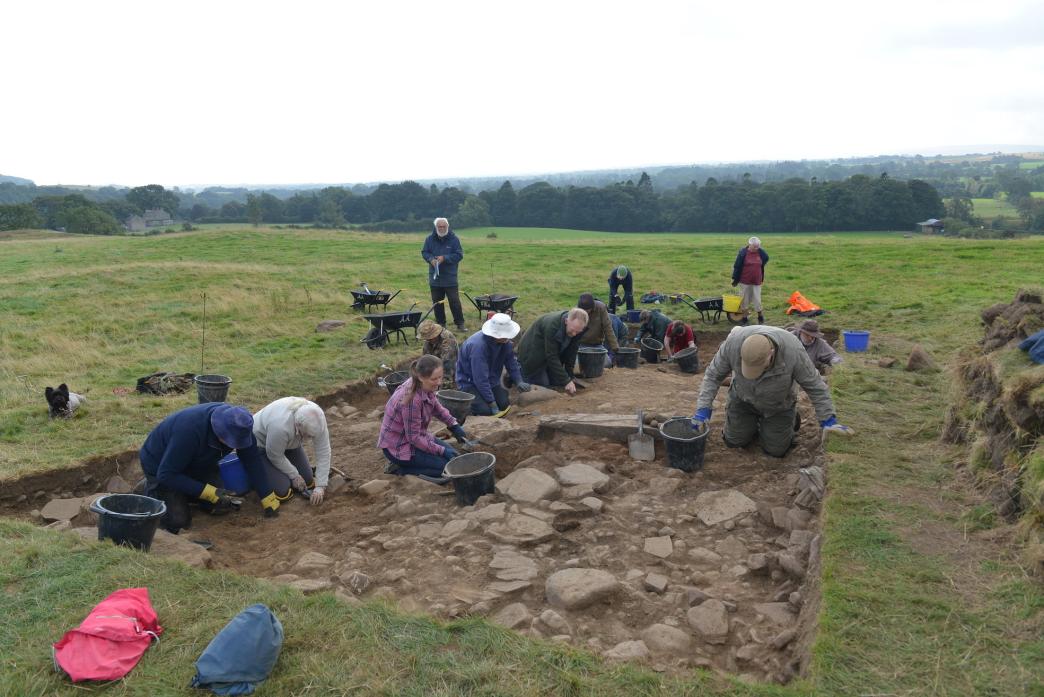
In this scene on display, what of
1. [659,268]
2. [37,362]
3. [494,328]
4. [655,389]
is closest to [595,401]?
[655,389]

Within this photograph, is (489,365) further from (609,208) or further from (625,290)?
(609,208)

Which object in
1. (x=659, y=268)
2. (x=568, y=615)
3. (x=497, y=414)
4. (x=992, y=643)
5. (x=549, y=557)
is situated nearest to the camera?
(x=992, y=643)

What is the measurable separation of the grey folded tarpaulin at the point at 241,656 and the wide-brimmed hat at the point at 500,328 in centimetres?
405

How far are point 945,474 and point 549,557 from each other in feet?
9.98

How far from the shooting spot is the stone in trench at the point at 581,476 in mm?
5605

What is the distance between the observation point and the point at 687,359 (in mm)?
9898

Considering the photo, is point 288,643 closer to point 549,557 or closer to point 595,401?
point 549,557

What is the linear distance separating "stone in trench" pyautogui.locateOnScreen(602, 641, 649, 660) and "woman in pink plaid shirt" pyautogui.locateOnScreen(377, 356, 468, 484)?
255 centimetres

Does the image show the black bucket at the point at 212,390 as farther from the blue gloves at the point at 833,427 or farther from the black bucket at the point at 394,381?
the blue gloves at the point at 833,427

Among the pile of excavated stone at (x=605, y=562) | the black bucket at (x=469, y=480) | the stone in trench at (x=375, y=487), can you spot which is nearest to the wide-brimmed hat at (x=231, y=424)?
the pile of excavated stone at (x=605, y=562)

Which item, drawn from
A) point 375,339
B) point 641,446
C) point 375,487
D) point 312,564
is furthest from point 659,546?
point 375,339

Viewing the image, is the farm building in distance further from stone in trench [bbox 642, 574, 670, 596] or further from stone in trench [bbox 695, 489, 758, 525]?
stone in trench [bbox 642, 574, 670, 596]

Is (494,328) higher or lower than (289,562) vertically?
higher

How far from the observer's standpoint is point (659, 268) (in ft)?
64.5
